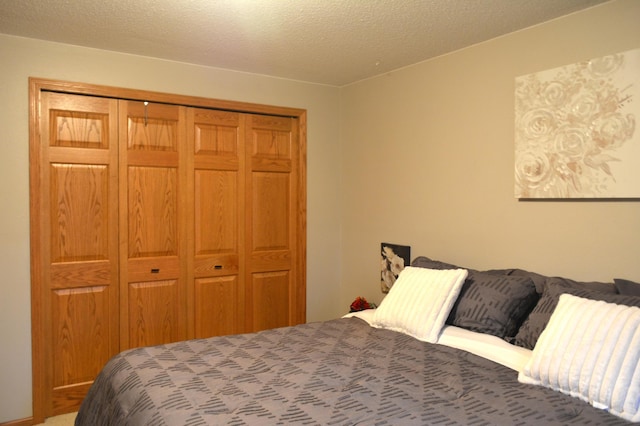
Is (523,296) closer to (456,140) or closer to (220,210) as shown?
(456,140)

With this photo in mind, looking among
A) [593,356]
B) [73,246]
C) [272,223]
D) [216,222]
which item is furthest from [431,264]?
[73,246]

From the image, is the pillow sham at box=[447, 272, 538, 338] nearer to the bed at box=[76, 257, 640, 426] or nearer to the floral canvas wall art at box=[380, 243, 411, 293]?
the bed at box=[76, 257, 640, 426]

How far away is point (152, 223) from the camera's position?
329cm

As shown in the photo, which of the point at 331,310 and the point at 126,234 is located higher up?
the point at 126,234

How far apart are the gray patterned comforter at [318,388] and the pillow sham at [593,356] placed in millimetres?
53

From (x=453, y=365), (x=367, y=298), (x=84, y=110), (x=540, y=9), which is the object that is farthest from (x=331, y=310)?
(x=540, y=9)

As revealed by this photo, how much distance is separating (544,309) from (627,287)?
0.36 metres

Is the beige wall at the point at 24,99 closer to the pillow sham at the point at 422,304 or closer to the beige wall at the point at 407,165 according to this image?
Result: the beige wall at the point at 407,165

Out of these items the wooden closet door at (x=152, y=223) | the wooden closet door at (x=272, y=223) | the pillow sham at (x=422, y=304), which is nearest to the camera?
the pillow sham at (x=422, y=304)

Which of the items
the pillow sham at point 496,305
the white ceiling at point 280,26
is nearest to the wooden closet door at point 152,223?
the white ceiling at point 280,26

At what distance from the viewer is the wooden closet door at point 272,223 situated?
3697 millimetres

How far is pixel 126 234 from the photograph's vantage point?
10.5ft

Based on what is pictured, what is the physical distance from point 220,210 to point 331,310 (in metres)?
1.37

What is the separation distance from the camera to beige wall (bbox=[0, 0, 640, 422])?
237cm
